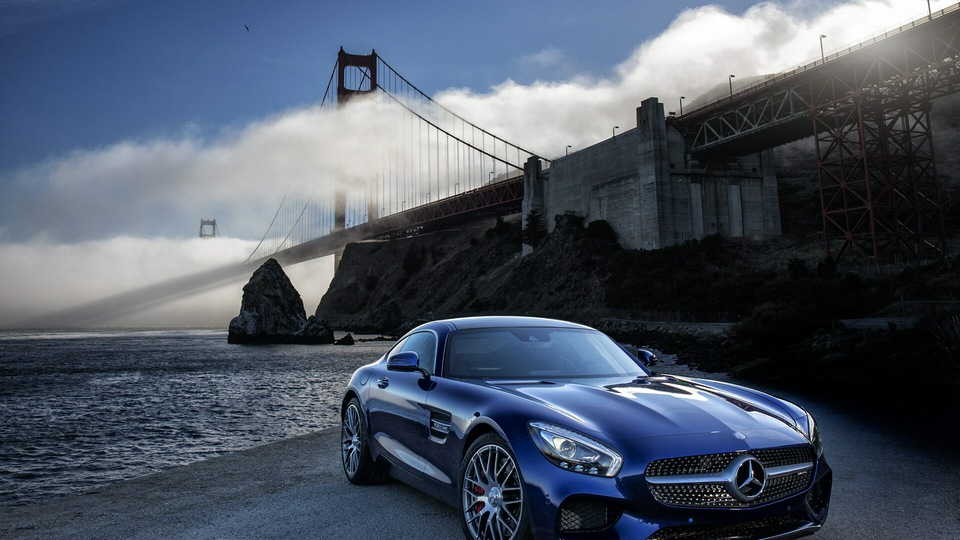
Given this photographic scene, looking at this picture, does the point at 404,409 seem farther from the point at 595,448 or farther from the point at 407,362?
the point at 595,448

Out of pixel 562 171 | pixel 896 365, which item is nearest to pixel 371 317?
pixel 562 171

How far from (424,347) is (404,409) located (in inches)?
23.1

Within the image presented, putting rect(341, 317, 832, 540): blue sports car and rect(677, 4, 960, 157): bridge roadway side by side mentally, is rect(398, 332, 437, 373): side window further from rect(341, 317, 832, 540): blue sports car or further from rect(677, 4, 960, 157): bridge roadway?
rect(677, 4, 960, 157): bridge roadway

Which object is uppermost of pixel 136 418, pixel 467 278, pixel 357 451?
pixel 467 278

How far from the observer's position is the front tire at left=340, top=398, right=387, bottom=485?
555cm

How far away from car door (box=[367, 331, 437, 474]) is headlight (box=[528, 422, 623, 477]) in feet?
4.39

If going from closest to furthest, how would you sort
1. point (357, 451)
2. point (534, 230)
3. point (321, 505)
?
point (321, 505)
point (357, 451)
point (534, 230)

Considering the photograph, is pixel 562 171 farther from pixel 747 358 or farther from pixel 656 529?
pixel 656 529

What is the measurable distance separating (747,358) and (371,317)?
72.7m

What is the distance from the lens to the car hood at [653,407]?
10.7 ft

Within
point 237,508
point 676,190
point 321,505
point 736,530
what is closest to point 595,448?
point 736,530

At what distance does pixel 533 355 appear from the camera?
471 cm

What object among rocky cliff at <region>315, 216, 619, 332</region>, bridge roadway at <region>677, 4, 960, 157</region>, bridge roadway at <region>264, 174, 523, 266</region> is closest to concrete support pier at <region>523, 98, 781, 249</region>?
bridge roadway at <region>677, 4, 960, 157</region>

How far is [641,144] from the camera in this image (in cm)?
5612
